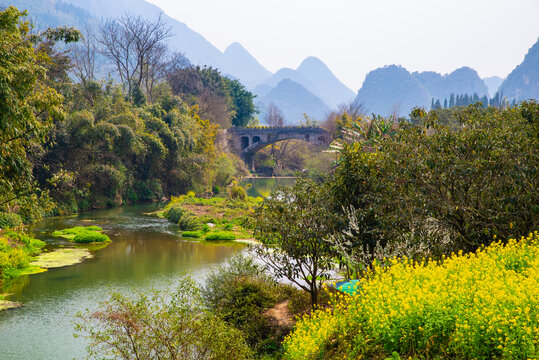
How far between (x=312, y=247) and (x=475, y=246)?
368 centimetres

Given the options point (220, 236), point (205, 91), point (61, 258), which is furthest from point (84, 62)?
point (61, 258)

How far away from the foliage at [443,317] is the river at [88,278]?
4.18m

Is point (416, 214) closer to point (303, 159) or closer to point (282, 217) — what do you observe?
point (282, 217)

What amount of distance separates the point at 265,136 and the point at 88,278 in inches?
2290

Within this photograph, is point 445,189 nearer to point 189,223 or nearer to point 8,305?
point 8,305

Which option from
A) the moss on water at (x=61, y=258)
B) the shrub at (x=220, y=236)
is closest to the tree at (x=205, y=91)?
the shrub at (x=220, y=236)

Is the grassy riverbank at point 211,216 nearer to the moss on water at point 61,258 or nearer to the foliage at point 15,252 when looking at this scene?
the moss on water at point 61,258

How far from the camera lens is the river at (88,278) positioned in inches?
444

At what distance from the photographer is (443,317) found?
6062 mm

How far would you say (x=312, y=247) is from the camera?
11000mm

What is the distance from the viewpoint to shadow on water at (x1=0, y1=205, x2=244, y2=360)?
37.1ft

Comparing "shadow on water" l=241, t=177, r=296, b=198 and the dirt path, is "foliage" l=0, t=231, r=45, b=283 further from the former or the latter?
"shadow on water" l=241, t=177, r=296, b=198

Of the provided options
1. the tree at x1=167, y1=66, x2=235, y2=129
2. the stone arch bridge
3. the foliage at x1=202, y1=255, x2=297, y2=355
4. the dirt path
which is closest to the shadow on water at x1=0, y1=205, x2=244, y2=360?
the foliage at x1=202, y1=255, x2=297, y2=355

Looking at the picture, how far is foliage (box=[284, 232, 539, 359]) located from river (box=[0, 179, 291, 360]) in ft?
13.7
